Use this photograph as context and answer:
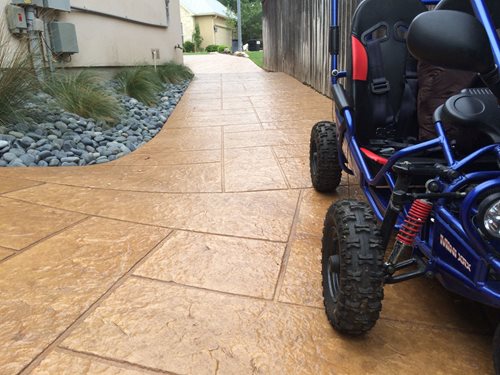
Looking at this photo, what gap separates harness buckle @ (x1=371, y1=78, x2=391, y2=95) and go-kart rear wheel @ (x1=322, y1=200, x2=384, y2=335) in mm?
1069

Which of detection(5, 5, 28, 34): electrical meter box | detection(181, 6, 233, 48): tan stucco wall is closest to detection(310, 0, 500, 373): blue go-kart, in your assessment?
detection(5, 5, 28, 34): electrical meter box

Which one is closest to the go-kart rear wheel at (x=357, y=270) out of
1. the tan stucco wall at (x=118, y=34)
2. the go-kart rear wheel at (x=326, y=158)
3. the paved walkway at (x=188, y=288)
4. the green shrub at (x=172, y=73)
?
the paved walkway at (x=188, y=288)

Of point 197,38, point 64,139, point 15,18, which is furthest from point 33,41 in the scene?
point 197,38

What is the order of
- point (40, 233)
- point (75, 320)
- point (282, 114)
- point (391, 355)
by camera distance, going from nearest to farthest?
point (391, 355), point (75, 320), point (40, 233), point (282, 114)

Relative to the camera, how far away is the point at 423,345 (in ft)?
5.53

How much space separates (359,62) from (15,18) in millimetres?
4681

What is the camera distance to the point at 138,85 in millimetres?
7406

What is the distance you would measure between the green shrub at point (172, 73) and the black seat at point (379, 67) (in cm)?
760

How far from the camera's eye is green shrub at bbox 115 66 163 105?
285 inches

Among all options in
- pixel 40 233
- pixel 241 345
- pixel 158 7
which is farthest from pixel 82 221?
pixel 158 7

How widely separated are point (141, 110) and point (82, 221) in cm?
405

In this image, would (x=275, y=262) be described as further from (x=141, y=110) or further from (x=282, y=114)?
(x=141, y=110)

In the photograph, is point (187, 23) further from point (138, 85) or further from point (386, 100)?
point (386, 100)

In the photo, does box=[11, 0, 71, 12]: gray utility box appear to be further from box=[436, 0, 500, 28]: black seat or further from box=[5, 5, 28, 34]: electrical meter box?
box=[436, 0, 500, 28]: black seat
